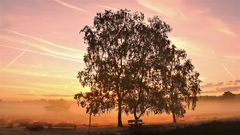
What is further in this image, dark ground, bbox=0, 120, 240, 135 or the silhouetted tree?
the silhouetted tree

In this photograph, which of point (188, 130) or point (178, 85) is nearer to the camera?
point (188, 130)

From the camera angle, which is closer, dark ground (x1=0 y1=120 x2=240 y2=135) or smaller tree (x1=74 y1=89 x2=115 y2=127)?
dark ground (x1=0 y1=120 x2=240 y2=135)

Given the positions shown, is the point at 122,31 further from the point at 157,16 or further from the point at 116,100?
the point at 116,100

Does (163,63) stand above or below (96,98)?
above

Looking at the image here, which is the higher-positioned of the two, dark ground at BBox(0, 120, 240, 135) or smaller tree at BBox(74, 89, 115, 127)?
smaller tree at BBox(74, 89, 115, 127)

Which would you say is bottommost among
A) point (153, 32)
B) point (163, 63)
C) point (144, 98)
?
point (144, 98)

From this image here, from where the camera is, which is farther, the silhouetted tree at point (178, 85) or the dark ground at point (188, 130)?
the silhouetted tree at point (178, 85)

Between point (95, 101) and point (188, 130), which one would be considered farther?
point (95, 101)

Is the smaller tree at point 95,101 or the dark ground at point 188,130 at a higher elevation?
the smaller tree at point 95,101

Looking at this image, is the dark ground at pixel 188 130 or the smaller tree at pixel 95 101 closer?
the dark ground at pixel 188 130

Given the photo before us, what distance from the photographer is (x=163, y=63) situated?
59969mm

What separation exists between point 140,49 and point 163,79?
6540 mm

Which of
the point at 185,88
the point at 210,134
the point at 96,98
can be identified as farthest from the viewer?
the point at 185,88

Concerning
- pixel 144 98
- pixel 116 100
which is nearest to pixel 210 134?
pixel 144 98
